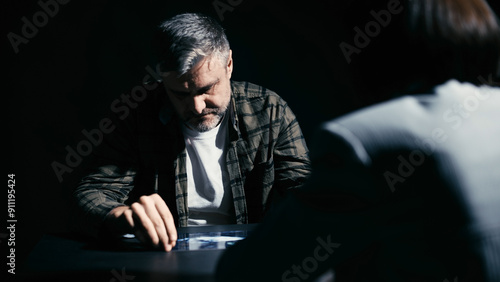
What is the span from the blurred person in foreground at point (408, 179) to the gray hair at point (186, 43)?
3.56 ft

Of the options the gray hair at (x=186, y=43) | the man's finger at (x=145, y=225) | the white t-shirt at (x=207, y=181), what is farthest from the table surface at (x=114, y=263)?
the gray hair at (x=186, y=43)

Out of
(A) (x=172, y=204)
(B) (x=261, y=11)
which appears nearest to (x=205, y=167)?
(A) (x=172, y=204)

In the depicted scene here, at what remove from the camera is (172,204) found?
5.90ft

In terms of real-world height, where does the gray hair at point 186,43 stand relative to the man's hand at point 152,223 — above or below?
above

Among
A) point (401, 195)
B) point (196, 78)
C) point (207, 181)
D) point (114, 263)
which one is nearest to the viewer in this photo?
point (401, 195)

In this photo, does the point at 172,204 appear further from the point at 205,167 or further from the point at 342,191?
the point at 342,191

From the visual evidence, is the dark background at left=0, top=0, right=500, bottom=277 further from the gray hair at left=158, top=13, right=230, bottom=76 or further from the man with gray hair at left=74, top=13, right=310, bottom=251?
the gray hair at left=158, top=13, right=230, bottom=76

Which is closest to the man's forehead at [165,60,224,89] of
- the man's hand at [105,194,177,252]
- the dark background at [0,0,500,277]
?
the man's hand at [105,194,177,252]

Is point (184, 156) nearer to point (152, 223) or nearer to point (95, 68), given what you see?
point (152, 223)

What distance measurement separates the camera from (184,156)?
1796 mm

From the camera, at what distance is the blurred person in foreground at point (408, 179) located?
23.2 inches

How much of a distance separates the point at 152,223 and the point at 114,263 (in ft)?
0.50

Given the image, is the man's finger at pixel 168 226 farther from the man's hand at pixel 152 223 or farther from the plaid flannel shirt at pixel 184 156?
the plaid flannel shirt at pixel 184 156

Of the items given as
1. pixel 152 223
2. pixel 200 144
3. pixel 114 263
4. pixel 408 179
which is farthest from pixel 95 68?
pixel 408 179
